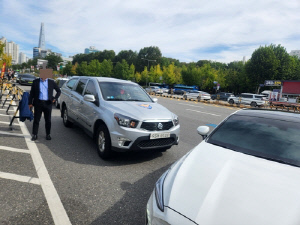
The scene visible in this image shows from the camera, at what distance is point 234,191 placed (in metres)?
1.83

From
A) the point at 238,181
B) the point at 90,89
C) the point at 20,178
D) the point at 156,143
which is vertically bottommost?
the point at 20,178

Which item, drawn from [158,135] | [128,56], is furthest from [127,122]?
[128,56]

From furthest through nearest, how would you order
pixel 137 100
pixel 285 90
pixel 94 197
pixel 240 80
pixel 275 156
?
pixel 240 80
pixel 285 90
pixel 137 100
pixel 94 197
pixel 275 156

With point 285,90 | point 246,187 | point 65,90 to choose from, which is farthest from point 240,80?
point 246,187

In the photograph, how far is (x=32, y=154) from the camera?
446cm

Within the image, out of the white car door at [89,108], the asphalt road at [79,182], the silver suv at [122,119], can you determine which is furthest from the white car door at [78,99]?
the asphalt road at [79,182]

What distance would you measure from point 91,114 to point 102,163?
3.96 ft

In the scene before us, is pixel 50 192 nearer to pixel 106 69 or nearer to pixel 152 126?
pixel 152 126

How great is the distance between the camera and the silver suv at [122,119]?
4.01 metres

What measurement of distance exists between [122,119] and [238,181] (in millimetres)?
2517

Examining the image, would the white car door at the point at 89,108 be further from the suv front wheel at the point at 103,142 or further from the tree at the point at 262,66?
the tree at the point at 262,66

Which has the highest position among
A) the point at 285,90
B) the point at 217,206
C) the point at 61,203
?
the point at 285,90

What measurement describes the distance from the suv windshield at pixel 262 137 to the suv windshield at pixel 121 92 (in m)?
2.64

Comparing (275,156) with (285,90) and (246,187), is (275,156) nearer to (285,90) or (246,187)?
(246,187)
